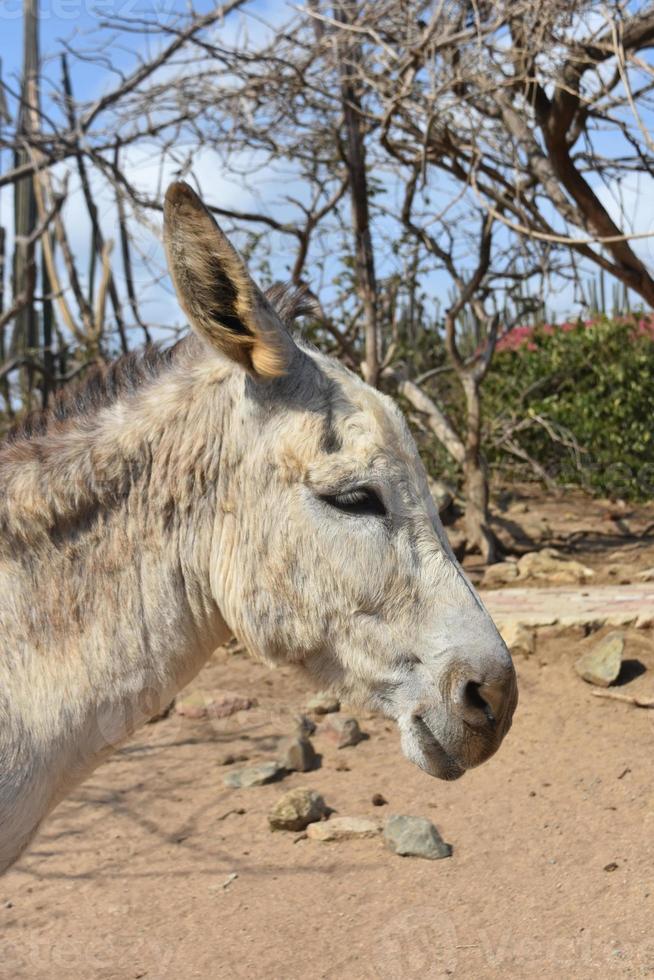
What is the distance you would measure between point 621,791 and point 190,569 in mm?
3114

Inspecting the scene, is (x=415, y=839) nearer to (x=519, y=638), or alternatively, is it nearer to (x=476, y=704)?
(x=519, y=638)

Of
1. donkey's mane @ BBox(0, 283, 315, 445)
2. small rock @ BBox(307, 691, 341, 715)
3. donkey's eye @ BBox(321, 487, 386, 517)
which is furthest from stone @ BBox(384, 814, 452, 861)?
donkey's mane @ BBox(0, 283, 315, 445)

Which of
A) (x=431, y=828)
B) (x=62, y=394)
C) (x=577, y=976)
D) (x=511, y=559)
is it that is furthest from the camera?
(x=511, y=559)

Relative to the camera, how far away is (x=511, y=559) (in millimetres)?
8391

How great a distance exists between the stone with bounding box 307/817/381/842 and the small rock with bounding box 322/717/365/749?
0.98 m

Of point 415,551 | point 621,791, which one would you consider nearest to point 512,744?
point 621,791

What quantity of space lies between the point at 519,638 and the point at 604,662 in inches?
22.3

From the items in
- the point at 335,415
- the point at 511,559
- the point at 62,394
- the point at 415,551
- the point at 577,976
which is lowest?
the point at 577,976

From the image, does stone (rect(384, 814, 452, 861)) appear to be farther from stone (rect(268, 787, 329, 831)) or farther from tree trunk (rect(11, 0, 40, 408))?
tree trunk (rect(11, 0, 40, 408))

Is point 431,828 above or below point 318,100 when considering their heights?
below

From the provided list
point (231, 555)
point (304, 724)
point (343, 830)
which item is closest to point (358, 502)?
point (231, 555)

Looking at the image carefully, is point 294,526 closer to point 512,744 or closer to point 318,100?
point 512,744

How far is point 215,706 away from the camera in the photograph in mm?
5918

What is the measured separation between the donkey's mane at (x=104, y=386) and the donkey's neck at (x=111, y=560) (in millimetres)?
52
